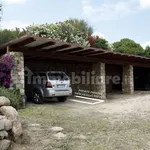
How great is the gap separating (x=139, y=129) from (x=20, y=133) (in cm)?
337

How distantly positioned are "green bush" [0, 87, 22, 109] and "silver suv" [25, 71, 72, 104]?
1.58 m

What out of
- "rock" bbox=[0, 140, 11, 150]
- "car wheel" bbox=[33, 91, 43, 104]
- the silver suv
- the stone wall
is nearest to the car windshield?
the silver suv

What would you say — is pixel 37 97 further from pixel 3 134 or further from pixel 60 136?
pixel 3 134

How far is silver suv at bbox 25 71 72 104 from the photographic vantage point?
11836mm

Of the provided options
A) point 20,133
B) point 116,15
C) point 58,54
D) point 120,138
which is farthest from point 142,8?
point 20,133

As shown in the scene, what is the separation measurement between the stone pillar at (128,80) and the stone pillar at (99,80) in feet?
10.7

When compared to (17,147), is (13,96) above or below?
above

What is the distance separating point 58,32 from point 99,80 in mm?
8660

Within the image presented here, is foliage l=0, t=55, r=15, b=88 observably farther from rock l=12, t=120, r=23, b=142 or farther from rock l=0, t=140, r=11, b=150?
rock l=0, t=140, r=11, b=150

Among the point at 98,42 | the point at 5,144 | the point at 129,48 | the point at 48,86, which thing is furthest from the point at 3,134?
the point at 129,48

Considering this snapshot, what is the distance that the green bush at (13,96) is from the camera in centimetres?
929

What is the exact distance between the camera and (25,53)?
11.4 metres

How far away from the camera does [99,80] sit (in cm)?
1570

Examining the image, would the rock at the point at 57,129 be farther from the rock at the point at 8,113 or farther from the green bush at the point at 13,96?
the green bush at the point at 13,96
